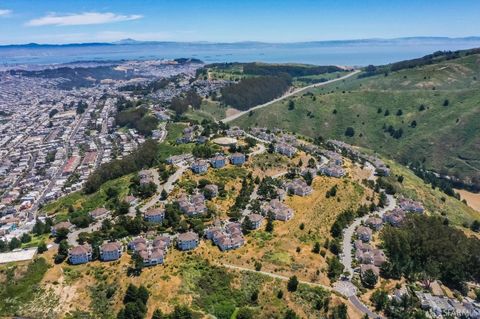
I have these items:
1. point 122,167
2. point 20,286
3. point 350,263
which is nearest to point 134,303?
point 20,286

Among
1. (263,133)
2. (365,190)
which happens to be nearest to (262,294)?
(365,190)

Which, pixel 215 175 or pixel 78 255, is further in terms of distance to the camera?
pixel 215 175

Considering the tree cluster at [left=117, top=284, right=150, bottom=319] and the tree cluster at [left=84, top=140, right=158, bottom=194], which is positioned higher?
the tree cluster at [left=84, top=140, right=158, bottom=194]

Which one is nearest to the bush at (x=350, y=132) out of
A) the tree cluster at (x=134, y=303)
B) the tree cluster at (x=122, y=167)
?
the tree cluster at (x=122, y=167)

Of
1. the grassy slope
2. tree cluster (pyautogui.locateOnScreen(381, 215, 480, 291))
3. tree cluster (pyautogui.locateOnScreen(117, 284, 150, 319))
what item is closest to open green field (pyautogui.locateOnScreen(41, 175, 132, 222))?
the grassy slope

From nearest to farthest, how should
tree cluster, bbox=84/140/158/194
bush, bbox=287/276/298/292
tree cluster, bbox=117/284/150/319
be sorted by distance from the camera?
tree cluster, bbox=117/284/150/319
bush, bbox=287/276/298/292
tree cluster, bbox=84/140/158/194

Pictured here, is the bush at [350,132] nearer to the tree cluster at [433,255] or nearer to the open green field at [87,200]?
the tree cluster at [433,255]

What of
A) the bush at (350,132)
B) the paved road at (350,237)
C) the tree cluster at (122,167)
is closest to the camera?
the paved road at (350,237)

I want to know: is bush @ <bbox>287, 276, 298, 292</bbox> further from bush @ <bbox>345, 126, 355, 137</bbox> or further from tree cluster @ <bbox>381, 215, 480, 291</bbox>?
bush @ <bbox>345, 126, 355, 137</bbox>

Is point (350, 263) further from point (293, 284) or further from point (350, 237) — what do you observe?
point (293, 284)

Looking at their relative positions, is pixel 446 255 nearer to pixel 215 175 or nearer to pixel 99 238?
pixel 215 175

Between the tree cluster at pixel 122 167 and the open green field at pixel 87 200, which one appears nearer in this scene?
the open green field at pixel 87 200
